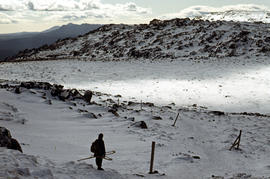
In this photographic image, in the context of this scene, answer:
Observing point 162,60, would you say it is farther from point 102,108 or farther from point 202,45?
point 102,108

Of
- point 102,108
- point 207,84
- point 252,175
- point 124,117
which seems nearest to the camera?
point 252,175

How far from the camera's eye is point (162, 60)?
4641 centimetres

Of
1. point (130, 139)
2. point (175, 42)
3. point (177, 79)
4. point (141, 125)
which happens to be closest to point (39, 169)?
point (130, 139)

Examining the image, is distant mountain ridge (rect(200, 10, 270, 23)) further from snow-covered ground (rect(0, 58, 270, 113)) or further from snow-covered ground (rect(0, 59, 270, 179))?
snow-covered ground (rect(0, 59, 270, 179))

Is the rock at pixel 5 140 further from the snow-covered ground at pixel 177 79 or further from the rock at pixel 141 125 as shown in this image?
the snow-covered ground at pixel 177 79

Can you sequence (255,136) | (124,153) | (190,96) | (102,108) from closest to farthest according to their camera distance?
1. (124,153)
2. (255,136)
3. (102,108)
4. (190,96)

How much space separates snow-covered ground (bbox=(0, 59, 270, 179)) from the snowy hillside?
542 inches

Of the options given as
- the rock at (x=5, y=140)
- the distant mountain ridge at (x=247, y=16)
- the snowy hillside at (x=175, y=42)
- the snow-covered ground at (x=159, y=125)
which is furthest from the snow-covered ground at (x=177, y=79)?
the distant mountain ridge at (x=247, y=16)

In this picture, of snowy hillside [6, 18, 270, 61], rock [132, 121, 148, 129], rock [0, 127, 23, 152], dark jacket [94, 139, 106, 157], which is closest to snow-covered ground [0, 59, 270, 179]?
rock [132, 121, 148, 129]

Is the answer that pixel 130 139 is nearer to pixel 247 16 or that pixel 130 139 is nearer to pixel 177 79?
pixel 177 79

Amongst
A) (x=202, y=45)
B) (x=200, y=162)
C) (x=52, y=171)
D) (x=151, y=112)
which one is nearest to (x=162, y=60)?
(x=202, y=45)

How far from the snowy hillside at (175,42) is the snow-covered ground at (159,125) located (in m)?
13.8

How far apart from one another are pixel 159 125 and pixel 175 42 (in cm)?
4054

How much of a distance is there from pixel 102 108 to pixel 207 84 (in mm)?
15645
